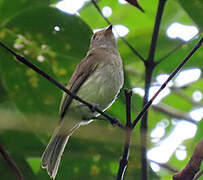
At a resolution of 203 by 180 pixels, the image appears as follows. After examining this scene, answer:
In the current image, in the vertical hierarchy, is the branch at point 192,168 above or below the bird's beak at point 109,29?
above

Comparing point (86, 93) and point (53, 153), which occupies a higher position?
point (86, 93)

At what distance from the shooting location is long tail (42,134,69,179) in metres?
2.86

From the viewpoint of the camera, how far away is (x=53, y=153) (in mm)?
3145

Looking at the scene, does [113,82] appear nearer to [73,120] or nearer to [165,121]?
[73,120]

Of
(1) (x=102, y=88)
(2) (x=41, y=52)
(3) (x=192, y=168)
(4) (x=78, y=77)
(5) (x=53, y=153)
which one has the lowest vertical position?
(5) (x=53, y=153)

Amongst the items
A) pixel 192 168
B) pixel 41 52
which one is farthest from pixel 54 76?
pixel 192 168

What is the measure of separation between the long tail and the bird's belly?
0.25 meters

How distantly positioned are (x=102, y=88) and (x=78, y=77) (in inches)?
8.3

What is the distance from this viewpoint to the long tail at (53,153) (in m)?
2.86

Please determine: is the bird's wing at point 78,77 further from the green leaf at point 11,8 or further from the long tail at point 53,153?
the green leaf at point 11,8

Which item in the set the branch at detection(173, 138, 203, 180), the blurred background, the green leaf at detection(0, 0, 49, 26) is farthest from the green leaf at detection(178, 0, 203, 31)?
the branch at detection(173, 138, 203, 180)

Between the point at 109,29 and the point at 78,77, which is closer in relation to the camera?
the point at 78,77

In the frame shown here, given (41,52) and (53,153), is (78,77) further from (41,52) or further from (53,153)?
(53,153)

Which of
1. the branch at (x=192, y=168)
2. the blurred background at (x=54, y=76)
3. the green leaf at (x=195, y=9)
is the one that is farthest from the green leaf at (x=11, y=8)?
the branch at (x=192, y=168)
